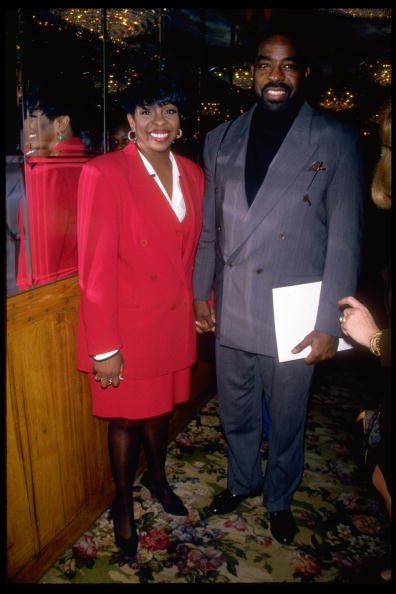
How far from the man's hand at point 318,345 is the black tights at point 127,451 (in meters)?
0.81

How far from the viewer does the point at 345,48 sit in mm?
5688

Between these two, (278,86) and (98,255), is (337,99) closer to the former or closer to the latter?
(278,86)

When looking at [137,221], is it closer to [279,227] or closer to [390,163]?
[279,227]

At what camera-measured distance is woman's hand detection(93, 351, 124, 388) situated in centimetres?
175

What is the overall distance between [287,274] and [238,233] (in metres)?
0.29

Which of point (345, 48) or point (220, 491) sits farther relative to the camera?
point (345, 48)

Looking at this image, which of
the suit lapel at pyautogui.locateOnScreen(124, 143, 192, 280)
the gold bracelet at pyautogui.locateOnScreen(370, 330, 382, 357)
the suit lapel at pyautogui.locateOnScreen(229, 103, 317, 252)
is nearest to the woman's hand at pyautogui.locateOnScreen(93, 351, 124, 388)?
the suit lapel at pyautogui.locateOnScreen(124, 143, 192, 280)

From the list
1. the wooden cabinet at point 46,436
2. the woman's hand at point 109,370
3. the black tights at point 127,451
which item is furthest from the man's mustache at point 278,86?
the black tights at point 127,451

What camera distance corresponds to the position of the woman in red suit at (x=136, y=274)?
1.65 meters

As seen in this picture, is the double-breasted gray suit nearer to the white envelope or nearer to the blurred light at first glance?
the white envelope

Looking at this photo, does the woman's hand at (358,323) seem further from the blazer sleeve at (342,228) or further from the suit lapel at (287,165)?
the suit lapel at (287,165)

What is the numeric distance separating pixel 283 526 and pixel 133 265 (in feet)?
5.27

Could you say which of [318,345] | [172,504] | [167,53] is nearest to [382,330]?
[318,345]

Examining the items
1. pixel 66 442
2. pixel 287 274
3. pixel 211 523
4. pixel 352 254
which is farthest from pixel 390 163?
pixel 211 523
